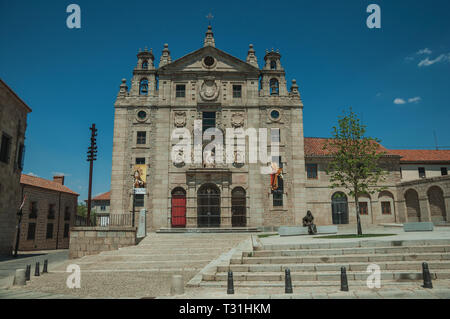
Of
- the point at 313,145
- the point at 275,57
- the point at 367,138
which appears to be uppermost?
the point at 275,57

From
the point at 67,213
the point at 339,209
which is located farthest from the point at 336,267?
the point at 67,213

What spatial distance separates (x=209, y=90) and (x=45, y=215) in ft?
85.4

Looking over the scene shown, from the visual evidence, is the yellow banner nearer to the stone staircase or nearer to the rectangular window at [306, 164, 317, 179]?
the rectangular window at [306, 164, 317, 179]

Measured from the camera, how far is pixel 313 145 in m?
34.5

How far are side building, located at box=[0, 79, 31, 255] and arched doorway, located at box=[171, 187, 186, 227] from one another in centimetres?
1257

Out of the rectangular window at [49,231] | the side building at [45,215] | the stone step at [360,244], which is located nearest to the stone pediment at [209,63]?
the side building at [45,215]

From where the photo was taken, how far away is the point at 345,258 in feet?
39.3

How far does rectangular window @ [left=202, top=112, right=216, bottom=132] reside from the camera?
3078 centimetres

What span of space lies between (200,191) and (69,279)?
17082 mm
